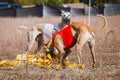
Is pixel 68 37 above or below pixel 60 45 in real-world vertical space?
above

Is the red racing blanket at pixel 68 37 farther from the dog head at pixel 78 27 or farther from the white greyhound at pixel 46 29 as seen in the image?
the white greyhound at pixel 46 29

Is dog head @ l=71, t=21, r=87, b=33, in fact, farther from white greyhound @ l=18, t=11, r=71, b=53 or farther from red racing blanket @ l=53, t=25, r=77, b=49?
white greyhound @ l=18, t=11, r=71, b=53

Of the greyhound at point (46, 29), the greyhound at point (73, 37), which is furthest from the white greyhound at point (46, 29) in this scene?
the greyhound at point (73, 37)

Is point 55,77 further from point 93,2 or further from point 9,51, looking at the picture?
point 93,2

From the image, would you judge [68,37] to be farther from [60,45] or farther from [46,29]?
[46,29]

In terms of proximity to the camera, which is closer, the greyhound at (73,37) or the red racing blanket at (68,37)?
the greyhound at (73,37)

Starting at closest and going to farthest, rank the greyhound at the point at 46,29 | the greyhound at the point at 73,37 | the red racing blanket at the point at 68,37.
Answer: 1. the greyhound at the point at 73,37
2. the red racing blanket at the point at 68,37
3. the greyhound at the point at 46,29

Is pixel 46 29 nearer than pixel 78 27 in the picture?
No

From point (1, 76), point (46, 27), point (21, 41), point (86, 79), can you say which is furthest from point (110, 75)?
point (21, 41)

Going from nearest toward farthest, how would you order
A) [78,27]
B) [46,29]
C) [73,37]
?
[78,27] < [73,37] < [46,29]

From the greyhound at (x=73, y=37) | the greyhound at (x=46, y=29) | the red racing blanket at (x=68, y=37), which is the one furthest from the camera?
the greyhound at (x=46, y=29)

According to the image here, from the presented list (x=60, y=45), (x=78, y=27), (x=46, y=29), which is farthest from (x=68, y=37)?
(x=46, y=29)

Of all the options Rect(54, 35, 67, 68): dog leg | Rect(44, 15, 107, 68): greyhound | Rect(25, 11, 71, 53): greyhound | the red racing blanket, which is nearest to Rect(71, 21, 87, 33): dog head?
Rect(44, 15, 107, 68): greyhound

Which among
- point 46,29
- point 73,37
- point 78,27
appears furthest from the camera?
point 46,29
